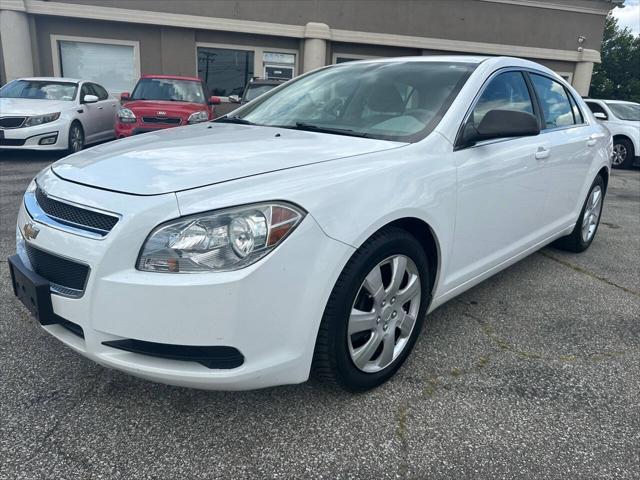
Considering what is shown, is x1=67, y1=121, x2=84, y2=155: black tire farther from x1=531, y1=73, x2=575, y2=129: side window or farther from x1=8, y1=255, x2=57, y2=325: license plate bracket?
x1=531, y1=73, x2=575, y2=129: side window

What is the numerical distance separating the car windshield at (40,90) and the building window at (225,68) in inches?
225

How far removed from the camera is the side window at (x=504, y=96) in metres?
2.89

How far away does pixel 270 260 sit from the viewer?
1.82 meters

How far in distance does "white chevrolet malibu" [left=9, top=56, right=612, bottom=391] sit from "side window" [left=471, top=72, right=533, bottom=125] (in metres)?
0.02

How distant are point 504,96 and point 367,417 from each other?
210 cm

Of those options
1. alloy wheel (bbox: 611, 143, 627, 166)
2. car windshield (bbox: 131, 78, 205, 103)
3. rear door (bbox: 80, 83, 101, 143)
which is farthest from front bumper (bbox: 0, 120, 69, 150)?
alloy wheel (bbox: 611, 143, 627, 166)

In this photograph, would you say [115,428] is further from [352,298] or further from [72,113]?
[72,113]

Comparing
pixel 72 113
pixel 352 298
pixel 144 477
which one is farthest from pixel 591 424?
pixel 72 113

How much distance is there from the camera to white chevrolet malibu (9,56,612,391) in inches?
71.7

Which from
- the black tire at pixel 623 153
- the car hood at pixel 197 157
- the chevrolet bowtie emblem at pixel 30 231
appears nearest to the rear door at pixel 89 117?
the car hood at pixel 197 157

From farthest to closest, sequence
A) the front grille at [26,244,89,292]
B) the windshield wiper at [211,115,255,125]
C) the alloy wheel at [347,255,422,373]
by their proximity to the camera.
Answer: the windshield wiper at [211,115,255,125], the alloy wheel at [347,255,422,373], the front grille at [26,244,89,292]

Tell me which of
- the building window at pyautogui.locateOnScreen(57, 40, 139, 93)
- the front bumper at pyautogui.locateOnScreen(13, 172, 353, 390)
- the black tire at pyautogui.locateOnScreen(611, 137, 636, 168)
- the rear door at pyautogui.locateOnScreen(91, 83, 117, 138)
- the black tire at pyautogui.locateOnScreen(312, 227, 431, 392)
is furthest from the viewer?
the building window at pyautogui.locateOnScreen(57, 40, 139, 93)

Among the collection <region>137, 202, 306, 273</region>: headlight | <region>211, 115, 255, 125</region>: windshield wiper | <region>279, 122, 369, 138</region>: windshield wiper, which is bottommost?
<region>137, 202, 306, 273</region>: headlight

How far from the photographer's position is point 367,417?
7.34 ft
